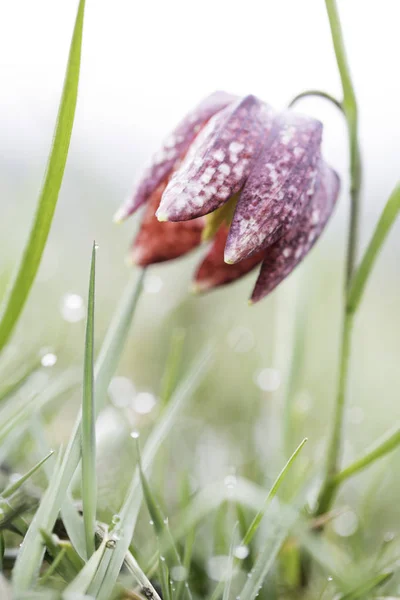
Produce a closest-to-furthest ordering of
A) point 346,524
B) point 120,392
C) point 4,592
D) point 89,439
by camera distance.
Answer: point 4,592
point 89,439
point 346,524
point 120,392

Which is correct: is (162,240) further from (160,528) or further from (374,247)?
(160,528)

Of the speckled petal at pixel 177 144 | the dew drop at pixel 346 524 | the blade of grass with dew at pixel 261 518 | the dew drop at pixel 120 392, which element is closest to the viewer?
the blade of grass with dew at pixel 261 518

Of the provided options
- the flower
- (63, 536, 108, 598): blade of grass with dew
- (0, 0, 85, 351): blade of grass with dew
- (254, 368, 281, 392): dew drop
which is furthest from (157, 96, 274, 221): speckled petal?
(254, 368, 281, 392): dew drop

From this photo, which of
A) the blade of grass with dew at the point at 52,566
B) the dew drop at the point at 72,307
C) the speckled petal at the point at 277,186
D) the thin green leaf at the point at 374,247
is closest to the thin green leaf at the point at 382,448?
the thin green leaf at the point at 374,247

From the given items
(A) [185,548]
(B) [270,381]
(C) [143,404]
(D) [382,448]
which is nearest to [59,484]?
(A) [185,548]

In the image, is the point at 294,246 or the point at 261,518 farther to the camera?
the point at 294,246

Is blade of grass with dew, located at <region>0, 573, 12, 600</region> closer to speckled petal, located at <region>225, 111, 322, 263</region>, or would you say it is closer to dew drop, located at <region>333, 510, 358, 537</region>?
speckled petal, located at <region>225, 111, 322, 263</region>

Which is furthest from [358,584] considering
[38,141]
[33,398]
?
[38,141]

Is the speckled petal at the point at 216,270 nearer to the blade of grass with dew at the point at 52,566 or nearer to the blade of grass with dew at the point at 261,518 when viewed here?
the blade of grass with dew at the point at 261,518
